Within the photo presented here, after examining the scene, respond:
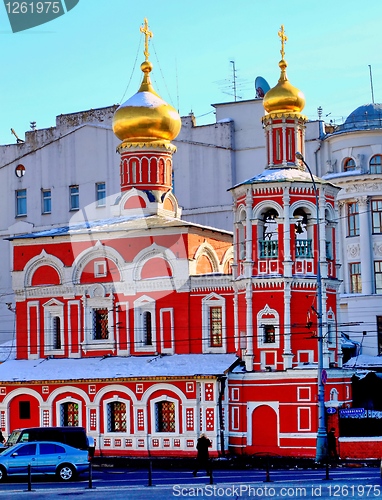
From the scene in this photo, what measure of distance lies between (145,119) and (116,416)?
1169cm

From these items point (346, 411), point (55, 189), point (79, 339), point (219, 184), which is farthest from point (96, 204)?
point (346, 411)

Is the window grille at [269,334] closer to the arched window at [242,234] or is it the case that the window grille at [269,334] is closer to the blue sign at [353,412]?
the arched window at [242,234]

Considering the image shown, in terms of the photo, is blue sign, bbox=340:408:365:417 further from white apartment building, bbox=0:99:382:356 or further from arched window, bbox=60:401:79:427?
white apartment building, bbox=0:99:382:356

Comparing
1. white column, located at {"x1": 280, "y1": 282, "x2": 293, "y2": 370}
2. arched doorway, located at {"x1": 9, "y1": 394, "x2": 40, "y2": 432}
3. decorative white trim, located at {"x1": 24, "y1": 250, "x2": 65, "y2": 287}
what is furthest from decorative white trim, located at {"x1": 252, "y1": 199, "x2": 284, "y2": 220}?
arched doorway, located at {"x1": 9, "y1": 394, "x2": 40, "y2": 432}

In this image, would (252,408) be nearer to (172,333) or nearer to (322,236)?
(172,333)

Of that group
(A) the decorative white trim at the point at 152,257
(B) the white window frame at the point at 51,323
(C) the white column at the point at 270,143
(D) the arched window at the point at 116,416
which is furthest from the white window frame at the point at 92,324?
(C) the white column at the point at 270,143

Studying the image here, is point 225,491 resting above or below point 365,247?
below

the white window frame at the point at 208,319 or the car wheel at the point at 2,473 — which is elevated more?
the white window frame at the point at 208,319

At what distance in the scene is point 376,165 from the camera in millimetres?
51438

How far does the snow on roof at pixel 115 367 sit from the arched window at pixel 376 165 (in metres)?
16.5

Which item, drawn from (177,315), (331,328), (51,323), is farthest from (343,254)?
(51,323)

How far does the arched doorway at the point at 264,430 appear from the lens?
120 ft

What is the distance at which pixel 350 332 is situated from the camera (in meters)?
51.4

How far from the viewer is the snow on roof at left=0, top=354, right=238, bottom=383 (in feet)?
124
